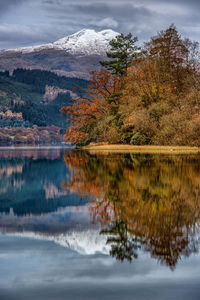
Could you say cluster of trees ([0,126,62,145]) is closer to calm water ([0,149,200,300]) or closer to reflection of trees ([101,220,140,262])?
calm water ([0,149,200,300])

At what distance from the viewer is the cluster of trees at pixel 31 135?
142 metres

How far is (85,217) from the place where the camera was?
326 inches

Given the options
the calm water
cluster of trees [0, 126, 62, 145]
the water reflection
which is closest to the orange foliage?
the water reflection

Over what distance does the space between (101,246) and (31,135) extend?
14724cm

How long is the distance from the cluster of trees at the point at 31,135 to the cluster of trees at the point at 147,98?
6837 centimetres

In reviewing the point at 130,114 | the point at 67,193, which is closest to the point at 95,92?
the point at 130,114

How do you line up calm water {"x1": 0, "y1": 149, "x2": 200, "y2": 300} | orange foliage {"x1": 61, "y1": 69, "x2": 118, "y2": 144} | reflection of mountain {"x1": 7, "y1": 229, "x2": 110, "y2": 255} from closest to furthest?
calm water {"x1": 0, "y1": 149, "x2": 200, "y2": 300} → reflection of mountain {"x1": 7, "y1": 229, "x2": 110, "y2": 255} → orange foliage {"x1": 61, "y1": 69, "x2": 118, "y2": 144}

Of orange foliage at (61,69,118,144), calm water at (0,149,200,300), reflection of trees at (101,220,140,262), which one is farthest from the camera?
orange foliage at (61,69,118,144)

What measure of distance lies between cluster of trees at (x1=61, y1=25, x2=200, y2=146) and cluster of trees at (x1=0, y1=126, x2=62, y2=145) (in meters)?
68.4

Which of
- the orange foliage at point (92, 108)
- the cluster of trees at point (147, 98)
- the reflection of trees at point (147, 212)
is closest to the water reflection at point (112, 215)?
the reflection of trees at point (147, 212)

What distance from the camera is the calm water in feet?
14.4

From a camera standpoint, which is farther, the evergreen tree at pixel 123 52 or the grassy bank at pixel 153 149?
the evergreen tree at pixel 123 52

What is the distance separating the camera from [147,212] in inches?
340

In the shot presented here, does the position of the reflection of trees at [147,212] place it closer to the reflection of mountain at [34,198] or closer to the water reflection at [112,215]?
the water reflection at [112,215]
